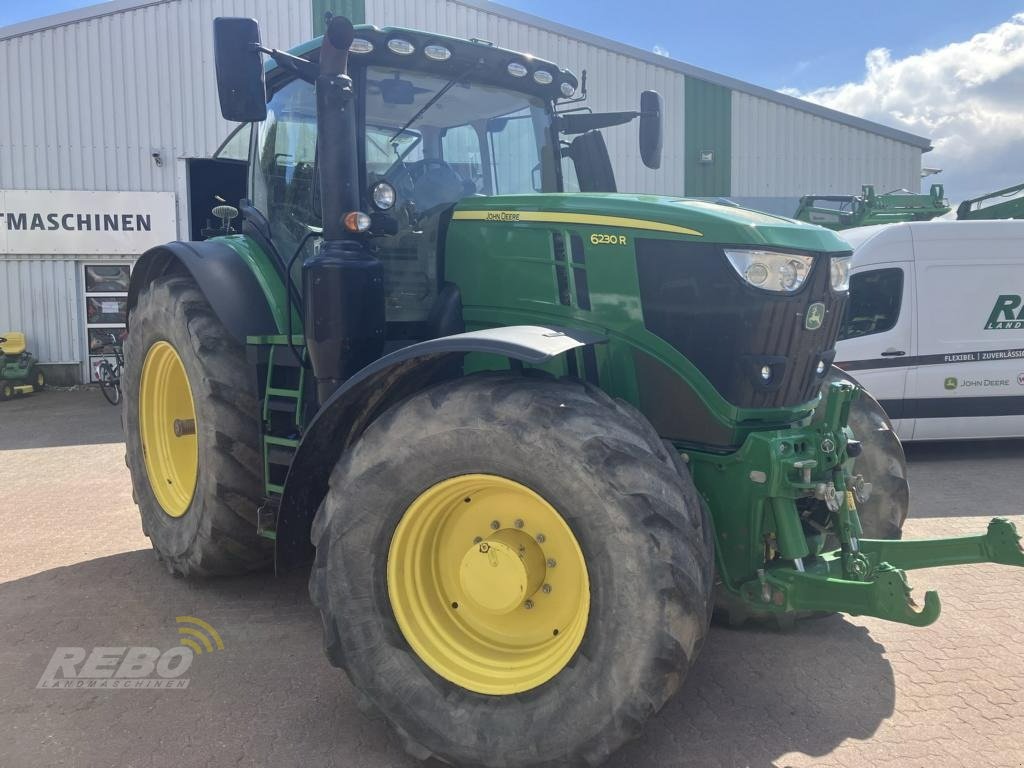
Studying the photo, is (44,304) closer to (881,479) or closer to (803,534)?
(881,479)

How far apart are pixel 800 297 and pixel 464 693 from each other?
182 cm

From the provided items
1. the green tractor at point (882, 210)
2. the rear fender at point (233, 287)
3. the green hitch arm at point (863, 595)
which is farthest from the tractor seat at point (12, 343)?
the green hitch arm at point (863, 595)

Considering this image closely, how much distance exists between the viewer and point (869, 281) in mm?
7852

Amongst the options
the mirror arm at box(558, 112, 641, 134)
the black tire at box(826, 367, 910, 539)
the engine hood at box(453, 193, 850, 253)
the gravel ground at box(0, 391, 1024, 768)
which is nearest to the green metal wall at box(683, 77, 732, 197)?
the mirror arm at box(558, 112, 641, 134)

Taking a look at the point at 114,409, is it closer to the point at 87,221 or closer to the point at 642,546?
the point at 87,221

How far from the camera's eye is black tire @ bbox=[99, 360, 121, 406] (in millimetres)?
12816

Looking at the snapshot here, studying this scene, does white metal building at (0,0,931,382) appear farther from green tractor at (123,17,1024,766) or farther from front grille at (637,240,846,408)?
front grille at (637,240,846,408)

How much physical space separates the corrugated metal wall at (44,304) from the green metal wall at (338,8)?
5.78 metres

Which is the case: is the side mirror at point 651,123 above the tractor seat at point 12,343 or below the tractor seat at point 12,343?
above

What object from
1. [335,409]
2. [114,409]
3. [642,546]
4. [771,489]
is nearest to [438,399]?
[335,409]

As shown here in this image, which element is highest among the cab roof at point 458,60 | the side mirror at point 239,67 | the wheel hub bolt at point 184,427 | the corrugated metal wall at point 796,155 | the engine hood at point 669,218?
the corrugated metal wall at point 796,155

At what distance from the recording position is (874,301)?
25.6 ft

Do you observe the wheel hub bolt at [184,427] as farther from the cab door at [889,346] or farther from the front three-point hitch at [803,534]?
the cab door at [889,346]

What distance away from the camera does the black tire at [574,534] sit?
248 cm
